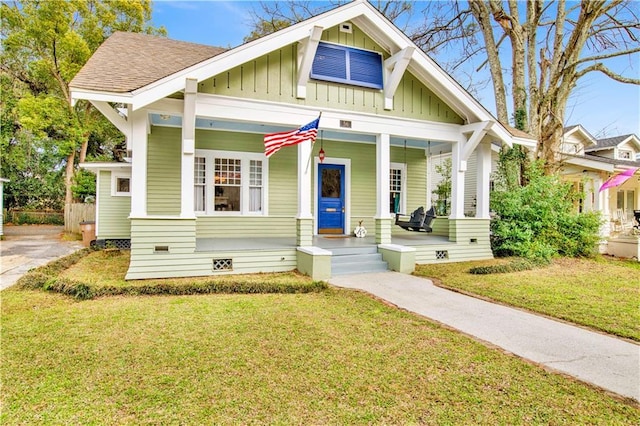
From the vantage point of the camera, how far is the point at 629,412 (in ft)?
8.12

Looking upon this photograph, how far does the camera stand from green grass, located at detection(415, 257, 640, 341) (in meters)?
4.62

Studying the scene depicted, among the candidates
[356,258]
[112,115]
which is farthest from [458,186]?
[112,115]

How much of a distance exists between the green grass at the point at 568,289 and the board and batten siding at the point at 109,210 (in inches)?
351

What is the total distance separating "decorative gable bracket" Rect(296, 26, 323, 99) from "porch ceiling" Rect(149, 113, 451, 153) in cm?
115

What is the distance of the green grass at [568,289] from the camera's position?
4.62 meters

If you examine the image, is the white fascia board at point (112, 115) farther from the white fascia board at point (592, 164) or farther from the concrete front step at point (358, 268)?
the white fascia board at point (592, 164)

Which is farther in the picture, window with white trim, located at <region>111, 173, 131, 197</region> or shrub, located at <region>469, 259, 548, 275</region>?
window with white trim, located at <region>111, 173, 131, 197</region>

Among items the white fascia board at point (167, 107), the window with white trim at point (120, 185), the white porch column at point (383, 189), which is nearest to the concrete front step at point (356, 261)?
the white porch column at point (383, 189)

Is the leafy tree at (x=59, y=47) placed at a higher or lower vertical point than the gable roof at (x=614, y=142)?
higher

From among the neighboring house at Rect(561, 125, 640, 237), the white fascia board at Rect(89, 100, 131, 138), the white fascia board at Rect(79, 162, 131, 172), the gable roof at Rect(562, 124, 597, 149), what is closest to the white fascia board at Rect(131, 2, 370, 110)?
the white fascia board at Rect(89, 100, 131, 138)

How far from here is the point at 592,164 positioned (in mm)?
14539

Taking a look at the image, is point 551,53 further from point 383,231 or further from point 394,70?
point 383,231

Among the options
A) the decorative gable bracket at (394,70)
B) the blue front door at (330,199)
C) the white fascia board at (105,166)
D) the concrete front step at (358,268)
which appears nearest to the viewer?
the concrete front step at (358,268)

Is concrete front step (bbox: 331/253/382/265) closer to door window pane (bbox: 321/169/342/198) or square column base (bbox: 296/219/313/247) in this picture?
square column base (bbox: 296/219/313/247)
